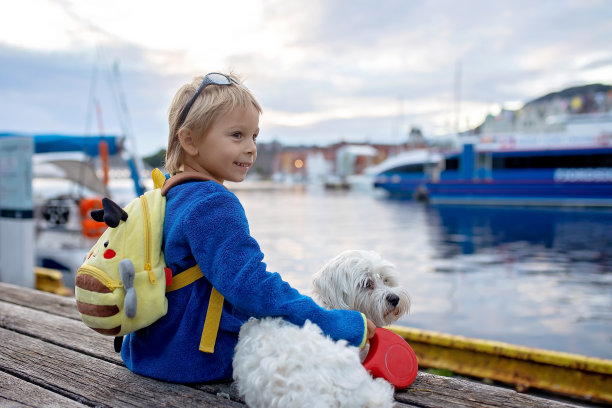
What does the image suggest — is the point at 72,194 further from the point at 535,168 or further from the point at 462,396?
the point at 535,168

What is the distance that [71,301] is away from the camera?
10.8 feet

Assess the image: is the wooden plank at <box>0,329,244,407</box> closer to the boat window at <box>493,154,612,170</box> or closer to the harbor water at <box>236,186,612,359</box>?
the harbor water at <box>236,186,612,359</box>

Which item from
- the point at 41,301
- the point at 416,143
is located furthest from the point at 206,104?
the point at 416,143

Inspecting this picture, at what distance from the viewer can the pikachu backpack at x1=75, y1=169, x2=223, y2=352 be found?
1.54 meters

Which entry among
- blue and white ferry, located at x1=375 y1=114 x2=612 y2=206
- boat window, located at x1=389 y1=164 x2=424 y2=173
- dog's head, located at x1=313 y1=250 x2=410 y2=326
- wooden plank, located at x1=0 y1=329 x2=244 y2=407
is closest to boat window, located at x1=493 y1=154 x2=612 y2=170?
blue and white ferry, located at x1=375 y1=114 x2=612 y2=206

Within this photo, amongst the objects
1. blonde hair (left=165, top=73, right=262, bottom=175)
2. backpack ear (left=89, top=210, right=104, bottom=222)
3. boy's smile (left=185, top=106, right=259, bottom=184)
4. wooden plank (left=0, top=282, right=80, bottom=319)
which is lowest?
wooden plank (left=0, top=282, right=80, bottom=319)

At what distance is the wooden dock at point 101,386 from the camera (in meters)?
1.74

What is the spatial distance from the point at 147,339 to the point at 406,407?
1004 millimetres

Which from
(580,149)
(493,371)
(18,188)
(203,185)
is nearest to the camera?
(203,185)

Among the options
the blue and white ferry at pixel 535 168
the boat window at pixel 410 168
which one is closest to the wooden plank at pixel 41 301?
the blue and white ferry at pixel 535 168

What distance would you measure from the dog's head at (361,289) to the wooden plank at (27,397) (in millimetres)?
1071

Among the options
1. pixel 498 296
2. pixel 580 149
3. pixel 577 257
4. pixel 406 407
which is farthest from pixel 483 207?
pixel 406 407

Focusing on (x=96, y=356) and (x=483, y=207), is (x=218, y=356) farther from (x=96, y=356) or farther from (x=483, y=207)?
(x=483, y=207)

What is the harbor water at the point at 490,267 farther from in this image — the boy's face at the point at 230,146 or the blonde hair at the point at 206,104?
the blonde hair at the point at 206,104
